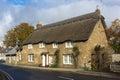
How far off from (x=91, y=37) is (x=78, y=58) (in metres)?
4.30

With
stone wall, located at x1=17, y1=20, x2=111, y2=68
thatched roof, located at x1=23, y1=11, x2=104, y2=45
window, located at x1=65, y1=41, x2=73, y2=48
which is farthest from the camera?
window, located at x1=65, y1=41, x2=73, y2=48

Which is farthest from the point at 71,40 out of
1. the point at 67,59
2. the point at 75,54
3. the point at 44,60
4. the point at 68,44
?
the point at 44,60

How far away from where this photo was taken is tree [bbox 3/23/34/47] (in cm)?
9575

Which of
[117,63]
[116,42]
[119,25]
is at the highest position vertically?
[119,25]

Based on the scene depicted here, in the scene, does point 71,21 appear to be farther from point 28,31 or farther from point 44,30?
point 28,31

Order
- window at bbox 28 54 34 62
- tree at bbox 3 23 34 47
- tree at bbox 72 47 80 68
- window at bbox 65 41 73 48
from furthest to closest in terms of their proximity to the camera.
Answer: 1. tree at bbox 3 23 34 47
2. window at bbox 28 54 34 62
3. window at bbox 65 41 73 48
4. tree at bbox 72 47 80 68

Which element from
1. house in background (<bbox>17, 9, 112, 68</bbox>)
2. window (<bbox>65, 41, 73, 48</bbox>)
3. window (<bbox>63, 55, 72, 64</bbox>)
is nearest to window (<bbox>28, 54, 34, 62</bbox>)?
house in background (<bbox>17, 9, 112, 68</bbox>)

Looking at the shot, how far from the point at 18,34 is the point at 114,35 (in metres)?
56.3

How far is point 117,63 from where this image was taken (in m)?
32.6

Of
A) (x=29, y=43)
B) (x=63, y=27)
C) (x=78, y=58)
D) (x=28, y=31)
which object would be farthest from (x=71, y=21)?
(x=28, y=31)

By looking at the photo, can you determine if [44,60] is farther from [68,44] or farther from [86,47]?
[86,47]

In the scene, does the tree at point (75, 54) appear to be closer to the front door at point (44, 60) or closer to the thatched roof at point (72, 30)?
the thatched roof at point (72, 30)

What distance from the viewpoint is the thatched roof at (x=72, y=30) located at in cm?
4469

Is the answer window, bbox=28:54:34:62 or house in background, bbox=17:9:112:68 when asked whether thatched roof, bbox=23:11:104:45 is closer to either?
house in background, bbox=17:9:112:68
